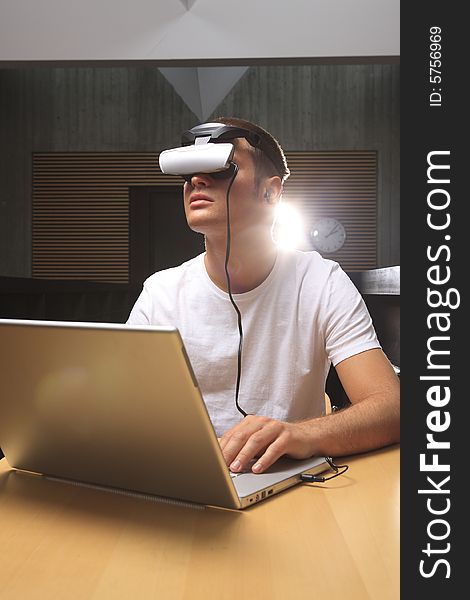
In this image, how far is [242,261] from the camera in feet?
4.54

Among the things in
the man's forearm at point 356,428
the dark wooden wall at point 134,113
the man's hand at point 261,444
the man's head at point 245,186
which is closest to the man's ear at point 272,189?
the man's head at point 245,186

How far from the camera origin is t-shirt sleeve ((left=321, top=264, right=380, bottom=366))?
1277mm

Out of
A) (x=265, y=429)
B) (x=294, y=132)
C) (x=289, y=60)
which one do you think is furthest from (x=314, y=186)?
(x=265, y=429)

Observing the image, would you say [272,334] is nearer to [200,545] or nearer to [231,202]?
[231,202]

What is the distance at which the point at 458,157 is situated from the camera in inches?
15.6

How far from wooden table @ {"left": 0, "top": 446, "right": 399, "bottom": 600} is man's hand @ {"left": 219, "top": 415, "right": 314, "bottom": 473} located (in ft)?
0.20

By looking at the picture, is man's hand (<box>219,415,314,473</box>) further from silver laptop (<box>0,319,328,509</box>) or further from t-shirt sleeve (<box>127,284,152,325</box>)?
t-shirt sleeve (<box>127,284,152,325</box>)

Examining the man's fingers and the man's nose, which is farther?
the man's nose

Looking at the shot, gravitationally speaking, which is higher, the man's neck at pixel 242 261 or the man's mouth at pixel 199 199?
the man's mouth at pixel 199 199

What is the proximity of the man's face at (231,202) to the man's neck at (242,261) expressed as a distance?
0.04 meters

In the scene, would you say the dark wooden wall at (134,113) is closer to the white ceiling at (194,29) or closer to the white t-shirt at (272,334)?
the white ceiling at (194,29)

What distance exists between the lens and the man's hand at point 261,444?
87 centimetres

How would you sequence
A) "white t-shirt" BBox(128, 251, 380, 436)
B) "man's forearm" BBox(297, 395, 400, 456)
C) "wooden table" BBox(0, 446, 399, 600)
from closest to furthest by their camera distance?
"wooden table" BBox(0, 446, 399, 600)
"man's forearm" BBox(297, 395, 400, 456)
"white t-shirt" BBox(128, 251, 380, 436)

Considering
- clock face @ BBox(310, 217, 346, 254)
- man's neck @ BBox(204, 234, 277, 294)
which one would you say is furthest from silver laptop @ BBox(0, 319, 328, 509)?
clock face @ BBox(310, 217, 346, 254)
